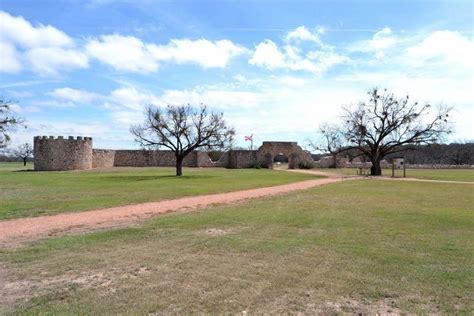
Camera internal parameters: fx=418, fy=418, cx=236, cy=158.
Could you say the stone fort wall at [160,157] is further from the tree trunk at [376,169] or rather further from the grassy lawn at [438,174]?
the tree trunk at [376,169]

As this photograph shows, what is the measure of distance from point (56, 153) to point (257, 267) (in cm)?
4008

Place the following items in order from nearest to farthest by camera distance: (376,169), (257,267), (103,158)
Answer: (257,267) < (376,169) < (103,158)

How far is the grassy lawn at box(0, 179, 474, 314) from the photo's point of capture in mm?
4480

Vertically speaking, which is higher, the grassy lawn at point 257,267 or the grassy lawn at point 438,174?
the grassy lawn at point 438,174

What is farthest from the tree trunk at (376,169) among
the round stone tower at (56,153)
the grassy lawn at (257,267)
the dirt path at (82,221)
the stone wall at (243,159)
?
the round stone tower at (56,153)

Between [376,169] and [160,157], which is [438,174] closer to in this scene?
[376,169]

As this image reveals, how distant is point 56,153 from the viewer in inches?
1633

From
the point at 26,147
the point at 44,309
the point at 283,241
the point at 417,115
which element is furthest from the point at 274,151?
the point at 44,309

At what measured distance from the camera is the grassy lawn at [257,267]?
4.48 metres

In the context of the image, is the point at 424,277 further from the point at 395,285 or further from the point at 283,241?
the point at 283,241

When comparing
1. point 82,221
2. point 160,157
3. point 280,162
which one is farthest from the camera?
point 280,162

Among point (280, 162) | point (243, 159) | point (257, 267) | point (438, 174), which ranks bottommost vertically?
point (257, 267)

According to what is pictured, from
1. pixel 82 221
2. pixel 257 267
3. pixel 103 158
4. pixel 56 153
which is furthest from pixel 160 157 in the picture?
pixel 257 267

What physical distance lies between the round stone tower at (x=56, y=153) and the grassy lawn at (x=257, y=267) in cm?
3508
